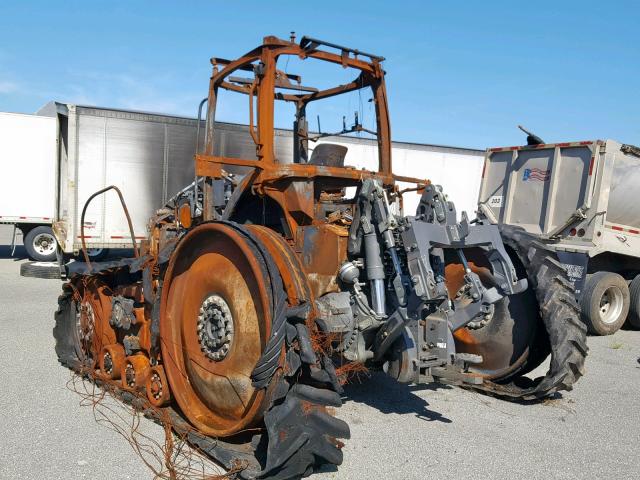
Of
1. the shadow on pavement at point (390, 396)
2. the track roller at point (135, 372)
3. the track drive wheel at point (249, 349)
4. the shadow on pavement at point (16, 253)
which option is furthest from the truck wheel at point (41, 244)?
the track drive wheel at point (249, 349)

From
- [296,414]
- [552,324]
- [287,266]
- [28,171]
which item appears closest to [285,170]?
[287,266]

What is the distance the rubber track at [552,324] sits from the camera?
486cm

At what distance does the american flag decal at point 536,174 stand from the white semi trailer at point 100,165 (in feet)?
11.7

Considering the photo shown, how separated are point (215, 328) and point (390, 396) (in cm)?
198

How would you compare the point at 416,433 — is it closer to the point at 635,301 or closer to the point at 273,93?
the point at 273,93

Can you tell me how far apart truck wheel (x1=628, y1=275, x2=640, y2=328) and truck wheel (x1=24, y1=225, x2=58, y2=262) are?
12890 millimetres

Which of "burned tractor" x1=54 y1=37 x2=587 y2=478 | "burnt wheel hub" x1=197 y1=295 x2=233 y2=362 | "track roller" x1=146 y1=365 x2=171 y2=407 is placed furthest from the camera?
"track roller" x1=146 y1=365 x2=171 y2=407

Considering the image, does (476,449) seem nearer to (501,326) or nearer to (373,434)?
(373,434)

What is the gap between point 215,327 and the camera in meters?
4.07

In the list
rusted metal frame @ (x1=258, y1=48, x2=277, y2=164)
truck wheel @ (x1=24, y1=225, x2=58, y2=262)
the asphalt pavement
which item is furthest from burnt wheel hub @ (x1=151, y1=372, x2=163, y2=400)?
truck wheel @ (x1=24, y1=225, x2=58, y2=262)

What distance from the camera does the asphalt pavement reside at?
3.79m

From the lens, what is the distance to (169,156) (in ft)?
44.1

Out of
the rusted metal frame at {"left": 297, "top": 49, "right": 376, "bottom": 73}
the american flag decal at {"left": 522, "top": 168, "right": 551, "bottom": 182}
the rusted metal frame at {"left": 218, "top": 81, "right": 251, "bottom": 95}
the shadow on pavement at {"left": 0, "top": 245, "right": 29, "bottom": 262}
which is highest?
the rusted metal frame at {"left": 297, "top": 49, "right": 376, "bottom": 73}

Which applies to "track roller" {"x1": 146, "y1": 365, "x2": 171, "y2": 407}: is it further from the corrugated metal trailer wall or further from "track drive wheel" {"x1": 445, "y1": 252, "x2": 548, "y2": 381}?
the corrugated metal trailer wall
